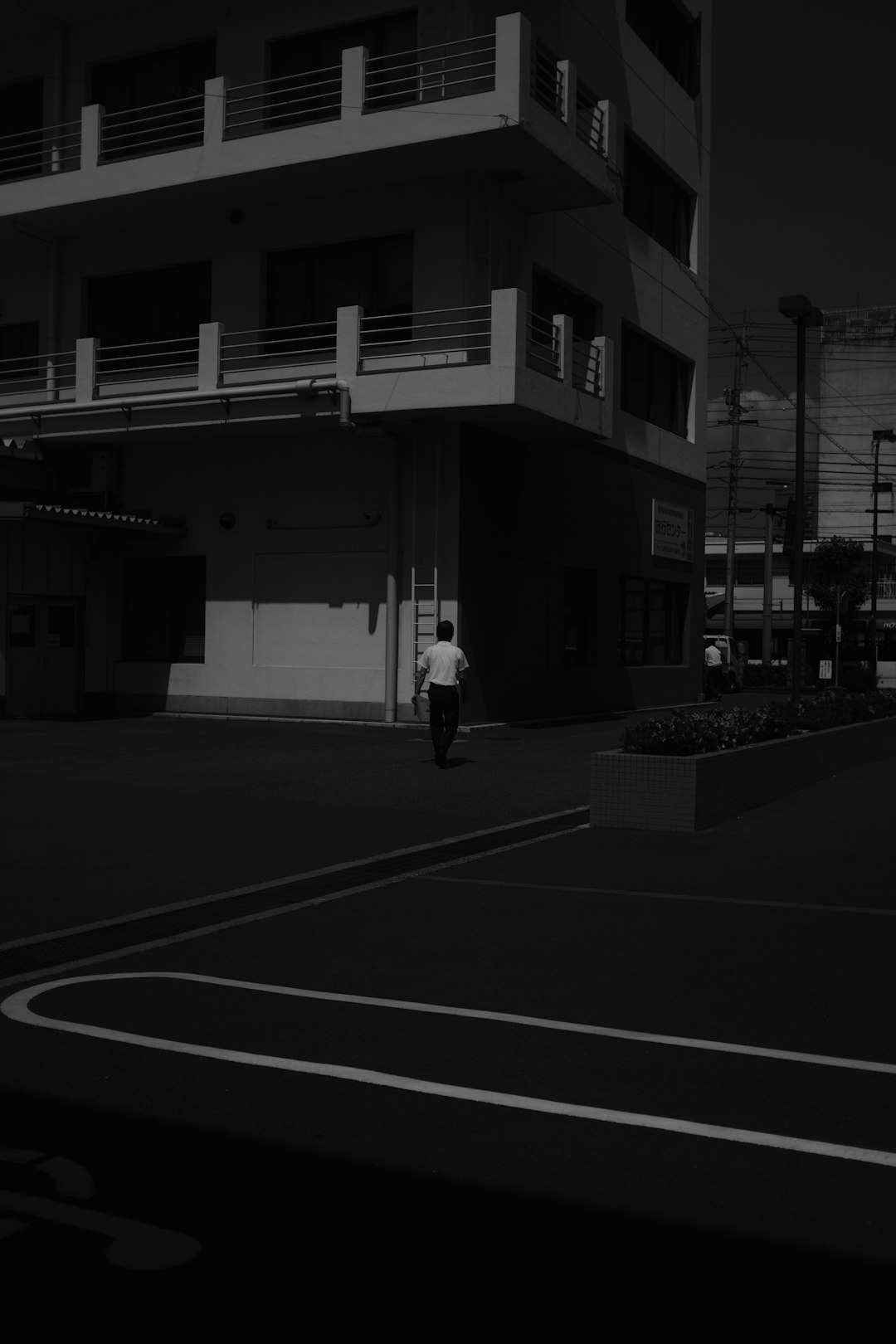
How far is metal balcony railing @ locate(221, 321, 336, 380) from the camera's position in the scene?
23.0 metres

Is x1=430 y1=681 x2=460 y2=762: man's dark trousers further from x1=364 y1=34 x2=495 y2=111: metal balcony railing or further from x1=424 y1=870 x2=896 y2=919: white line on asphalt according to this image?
x1=364 y1=34 x2=495 y2=111: metal balcony railing

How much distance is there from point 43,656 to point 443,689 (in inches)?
440

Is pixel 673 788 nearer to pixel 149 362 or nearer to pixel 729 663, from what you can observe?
pixel 149 362

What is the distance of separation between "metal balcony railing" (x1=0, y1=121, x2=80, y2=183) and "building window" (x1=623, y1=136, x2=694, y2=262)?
10653 millimetres

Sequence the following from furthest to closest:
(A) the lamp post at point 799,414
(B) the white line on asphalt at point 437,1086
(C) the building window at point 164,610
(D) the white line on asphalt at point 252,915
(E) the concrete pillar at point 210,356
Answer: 1. (C) the building window at point 164,610
2. (E) the concrete pillar at point 210,356
3. (A) the lamp post at point 799,414
4. (D) the white line on asphalt at point 252,915
5. (B) the white line on asphalt at point 437,1086

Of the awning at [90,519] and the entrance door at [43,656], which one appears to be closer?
the awning at [90,519]

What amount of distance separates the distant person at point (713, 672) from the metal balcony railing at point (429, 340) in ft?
54.5

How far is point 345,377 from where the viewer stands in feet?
71.4

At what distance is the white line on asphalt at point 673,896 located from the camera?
28.8ft

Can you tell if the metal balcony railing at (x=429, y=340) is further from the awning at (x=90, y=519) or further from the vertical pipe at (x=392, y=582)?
the awning at (x=90, y=519)

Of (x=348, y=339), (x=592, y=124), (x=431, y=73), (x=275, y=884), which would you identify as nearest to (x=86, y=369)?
(x=348, y=339)

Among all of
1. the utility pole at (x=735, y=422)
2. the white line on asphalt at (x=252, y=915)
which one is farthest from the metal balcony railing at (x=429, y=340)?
the utility pole at (x=735, y=422)


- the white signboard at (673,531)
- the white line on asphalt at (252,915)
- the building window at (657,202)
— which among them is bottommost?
the white line on asphalt at (252,915)

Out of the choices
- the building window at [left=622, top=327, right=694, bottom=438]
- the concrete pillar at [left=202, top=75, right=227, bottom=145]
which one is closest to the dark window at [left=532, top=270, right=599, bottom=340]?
the building window at [left=622, top=327, right=694, bottom=438]
